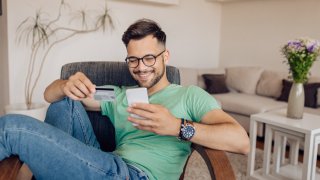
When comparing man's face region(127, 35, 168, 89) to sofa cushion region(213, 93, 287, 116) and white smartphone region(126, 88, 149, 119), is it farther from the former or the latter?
sofa cushion region(213, 93, 287, 116)

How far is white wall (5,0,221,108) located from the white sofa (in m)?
0.57

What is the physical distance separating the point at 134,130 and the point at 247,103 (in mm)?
2329

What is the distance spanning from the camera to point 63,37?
11.0 feet

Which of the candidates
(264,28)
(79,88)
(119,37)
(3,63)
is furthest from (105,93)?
(264,28)

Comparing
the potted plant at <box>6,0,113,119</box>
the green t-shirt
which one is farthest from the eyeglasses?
the potted plant at <box>6,0,113,119</box>

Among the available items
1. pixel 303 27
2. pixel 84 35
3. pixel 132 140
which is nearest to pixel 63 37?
pixel 84 35

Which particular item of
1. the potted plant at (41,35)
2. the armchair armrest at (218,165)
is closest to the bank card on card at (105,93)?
the armchair armrest at (218,165)

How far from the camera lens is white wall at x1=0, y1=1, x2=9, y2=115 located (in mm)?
3043

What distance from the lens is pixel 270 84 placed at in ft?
12.3

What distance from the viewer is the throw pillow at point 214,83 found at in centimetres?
393

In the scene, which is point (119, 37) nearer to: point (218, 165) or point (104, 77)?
point (104, 77)

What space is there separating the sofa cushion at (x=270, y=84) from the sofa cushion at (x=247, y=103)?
0.08 meters

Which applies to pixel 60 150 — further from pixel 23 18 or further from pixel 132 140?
pixel 23 18

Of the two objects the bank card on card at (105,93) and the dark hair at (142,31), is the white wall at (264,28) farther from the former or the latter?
the bank card on card at (105,93)
